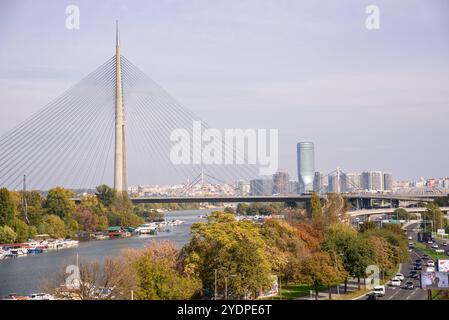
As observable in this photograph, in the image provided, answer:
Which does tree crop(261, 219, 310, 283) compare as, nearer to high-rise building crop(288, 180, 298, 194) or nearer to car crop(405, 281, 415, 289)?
car crop(405, 281, 415, 289)

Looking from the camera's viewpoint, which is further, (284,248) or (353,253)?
(284,248)

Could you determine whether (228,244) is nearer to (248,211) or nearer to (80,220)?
(80,220)

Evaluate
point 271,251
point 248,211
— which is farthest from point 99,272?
point 248,211

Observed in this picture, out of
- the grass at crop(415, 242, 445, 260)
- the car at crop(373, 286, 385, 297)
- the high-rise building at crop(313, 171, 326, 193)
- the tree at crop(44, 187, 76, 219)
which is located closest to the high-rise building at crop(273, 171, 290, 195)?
the high-rise building at crop(313, 171, 326, 193)

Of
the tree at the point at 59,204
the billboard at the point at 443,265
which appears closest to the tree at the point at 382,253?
the billboard at the point at 443,265

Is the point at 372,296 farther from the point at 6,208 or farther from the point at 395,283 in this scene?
the point at 6,208

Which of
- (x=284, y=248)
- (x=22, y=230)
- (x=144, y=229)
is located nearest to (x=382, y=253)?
(x=284, y=248)
